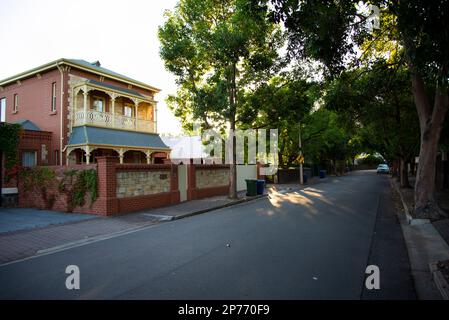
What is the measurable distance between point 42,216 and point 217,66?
441 inches

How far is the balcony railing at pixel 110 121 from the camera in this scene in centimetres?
1848

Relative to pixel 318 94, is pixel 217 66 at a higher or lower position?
higher

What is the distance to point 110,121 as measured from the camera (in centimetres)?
1967

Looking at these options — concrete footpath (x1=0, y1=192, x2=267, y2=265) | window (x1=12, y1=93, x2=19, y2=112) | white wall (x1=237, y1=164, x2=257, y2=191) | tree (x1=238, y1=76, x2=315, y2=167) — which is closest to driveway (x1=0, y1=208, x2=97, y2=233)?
concrete footpath (x1=0, y1=192, x2=267, y2=265)

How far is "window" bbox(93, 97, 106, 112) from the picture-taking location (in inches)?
788

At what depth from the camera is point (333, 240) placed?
704 cm

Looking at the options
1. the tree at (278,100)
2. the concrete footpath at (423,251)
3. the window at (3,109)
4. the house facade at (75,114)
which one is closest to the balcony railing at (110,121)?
the house facade at (75,114)

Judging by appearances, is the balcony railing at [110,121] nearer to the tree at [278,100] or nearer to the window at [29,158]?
the window at [29,158]

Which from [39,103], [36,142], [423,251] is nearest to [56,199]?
[36,142]

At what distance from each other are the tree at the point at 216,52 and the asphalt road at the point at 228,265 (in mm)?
8246

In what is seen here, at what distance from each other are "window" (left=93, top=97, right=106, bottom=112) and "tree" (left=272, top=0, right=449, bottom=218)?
49.2 ft
